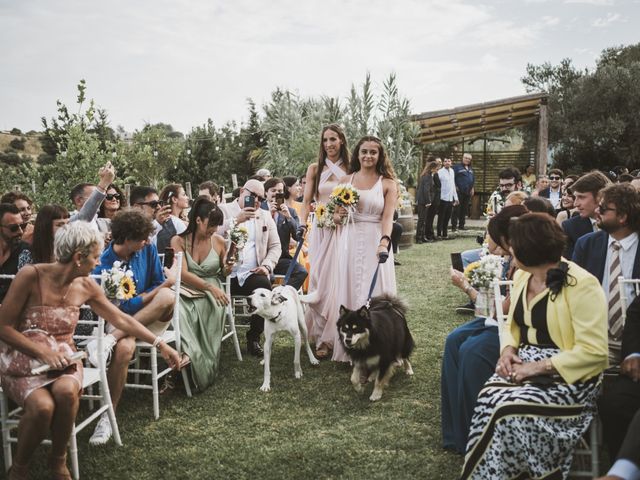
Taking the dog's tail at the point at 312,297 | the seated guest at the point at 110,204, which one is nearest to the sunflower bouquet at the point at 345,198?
the dog's tail at the point at 312,297

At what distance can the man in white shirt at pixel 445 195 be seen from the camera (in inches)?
593

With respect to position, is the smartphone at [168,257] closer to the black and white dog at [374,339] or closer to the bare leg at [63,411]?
the black and white dog at [374,339]

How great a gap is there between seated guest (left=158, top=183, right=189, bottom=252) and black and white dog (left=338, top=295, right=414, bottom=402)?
249 cm

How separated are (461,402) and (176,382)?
263 centimetres

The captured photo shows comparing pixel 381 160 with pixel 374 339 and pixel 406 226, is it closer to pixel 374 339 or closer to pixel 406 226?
pixel 374 339

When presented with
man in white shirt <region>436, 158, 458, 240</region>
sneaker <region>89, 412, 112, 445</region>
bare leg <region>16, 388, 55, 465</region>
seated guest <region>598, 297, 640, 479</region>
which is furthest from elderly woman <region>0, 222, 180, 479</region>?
man in white shirt <region>436, 158, 458, 240</region>

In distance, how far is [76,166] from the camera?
30.8 feet

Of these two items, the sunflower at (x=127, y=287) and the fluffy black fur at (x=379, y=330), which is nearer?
the sunflower at (x=127, y=287)

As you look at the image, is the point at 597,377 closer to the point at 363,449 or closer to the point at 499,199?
the point at 363,449

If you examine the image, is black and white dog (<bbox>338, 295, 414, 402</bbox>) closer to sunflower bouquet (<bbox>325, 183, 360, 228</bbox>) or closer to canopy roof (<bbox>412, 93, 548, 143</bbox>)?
sunflower bouquet (<bbox>325, 183, 360, 228</bbox>)

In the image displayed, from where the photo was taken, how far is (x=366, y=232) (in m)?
5.57

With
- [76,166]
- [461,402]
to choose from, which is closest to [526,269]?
[461,402]

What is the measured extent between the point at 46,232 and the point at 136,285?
872 millimetres

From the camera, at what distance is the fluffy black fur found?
14.6ft
